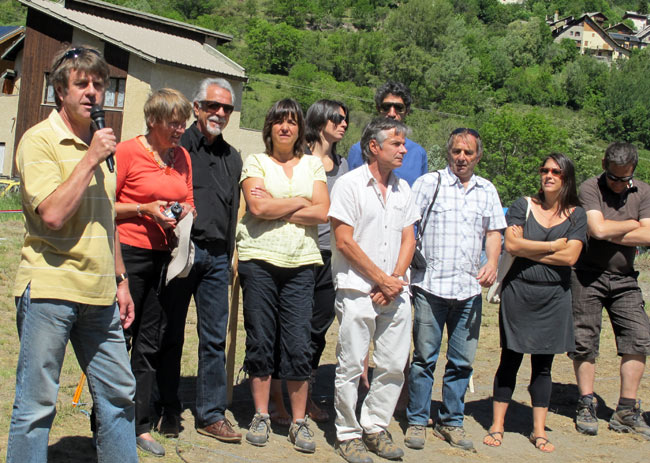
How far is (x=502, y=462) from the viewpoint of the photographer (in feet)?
15.2

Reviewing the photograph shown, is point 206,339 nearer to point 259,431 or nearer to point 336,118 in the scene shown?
point 259,431

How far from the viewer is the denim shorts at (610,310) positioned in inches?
216

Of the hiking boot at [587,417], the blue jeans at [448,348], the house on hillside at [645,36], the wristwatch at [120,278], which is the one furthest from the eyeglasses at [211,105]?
the house on hillside at [645,36]

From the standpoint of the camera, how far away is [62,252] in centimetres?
295

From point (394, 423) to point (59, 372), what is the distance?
9.38 feet

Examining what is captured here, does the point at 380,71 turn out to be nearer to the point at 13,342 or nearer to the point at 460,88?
the point at 460,88

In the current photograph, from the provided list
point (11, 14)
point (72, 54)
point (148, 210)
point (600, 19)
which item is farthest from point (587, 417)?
point (600, 19)

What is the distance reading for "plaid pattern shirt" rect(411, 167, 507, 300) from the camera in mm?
4770

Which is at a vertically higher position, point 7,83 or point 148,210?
point 7,83

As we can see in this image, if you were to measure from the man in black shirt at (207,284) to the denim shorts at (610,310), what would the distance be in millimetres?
2880

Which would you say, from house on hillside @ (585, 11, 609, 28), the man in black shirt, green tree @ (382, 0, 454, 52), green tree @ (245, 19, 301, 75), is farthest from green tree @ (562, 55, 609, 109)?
the man in black shirt

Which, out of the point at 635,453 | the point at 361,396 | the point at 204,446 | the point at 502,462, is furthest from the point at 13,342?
the point at 635,453

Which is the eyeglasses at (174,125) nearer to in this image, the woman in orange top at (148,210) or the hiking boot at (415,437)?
the woman in orange top at (148,210)

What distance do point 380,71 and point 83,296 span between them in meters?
97.3
